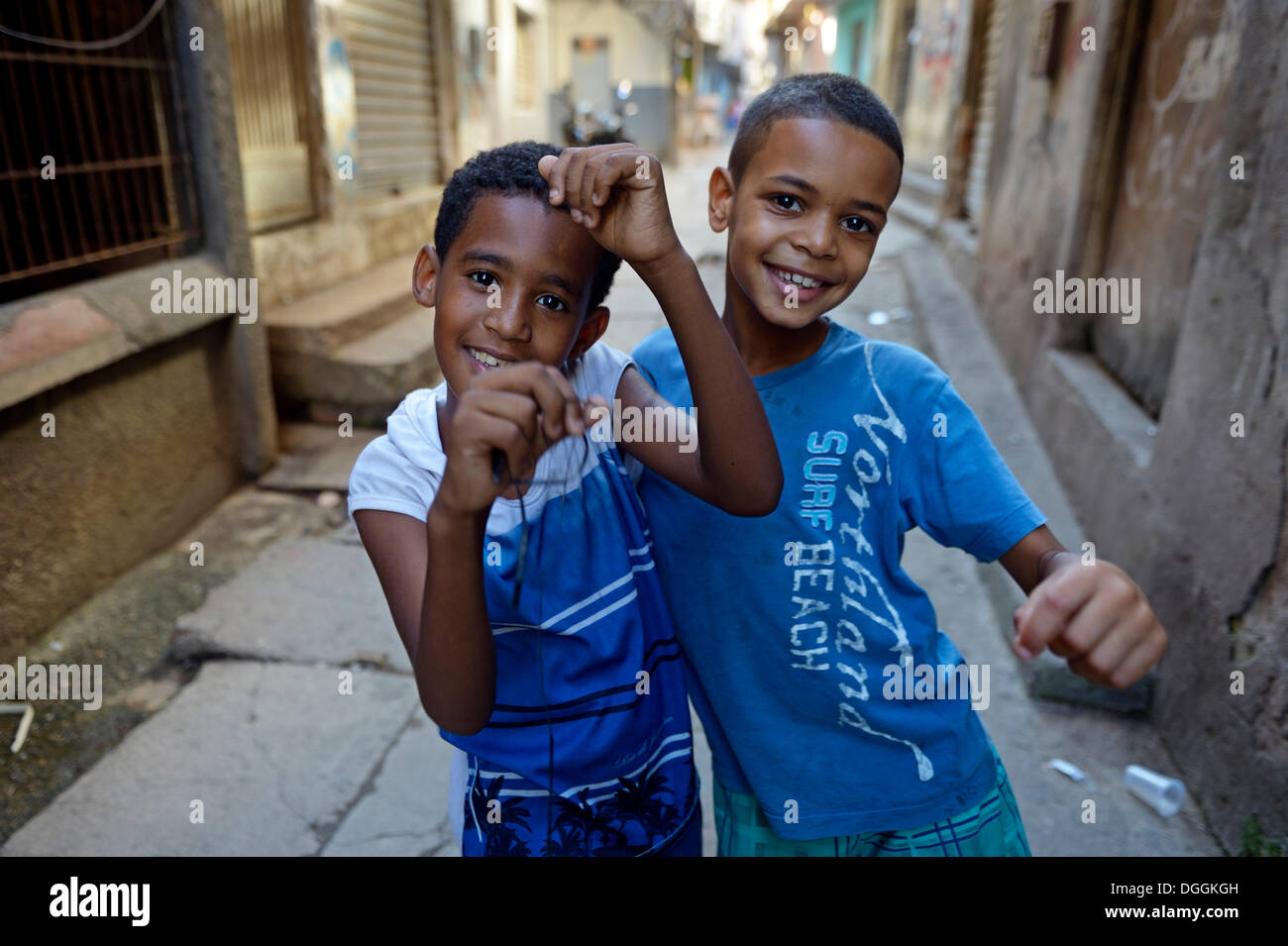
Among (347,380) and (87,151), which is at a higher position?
(87,151)

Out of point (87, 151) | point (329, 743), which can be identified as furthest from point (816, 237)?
point (87, 151)

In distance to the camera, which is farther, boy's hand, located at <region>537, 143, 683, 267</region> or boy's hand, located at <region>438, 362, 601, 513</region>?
boy's hand, located at <region>537, 143, 683, 267</region>

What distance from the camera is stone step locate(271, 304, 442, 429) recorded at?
485 centimetres

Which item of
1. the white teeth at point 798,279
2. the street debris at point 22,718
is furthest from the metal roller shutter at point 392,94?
the white teeth at point 798,279

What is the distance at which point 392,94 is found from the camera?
24.7ft

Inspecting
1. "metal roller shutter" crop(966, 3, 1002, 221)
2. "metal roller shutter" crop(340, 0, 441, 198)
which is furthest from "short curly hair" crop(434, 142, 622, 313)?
"metal roller shutter" crop(966, 3, 1002, 221)

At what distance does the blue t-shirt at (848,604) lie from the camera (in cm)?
125

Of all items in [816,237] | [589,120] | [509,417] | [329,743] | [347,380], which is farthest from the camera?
[589,120]

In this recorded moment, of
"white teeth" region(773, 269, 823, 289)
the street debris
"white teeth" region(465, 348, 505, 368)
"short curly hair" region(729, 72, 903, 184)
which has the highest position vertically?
"short curly hair" region(729, 72, 903, 184)

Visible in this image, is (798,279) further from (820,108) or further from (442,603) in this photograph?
(442,603)

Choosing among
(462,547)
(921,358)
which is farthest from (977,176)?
(462,547)

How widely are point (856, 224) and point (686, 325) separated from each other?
413 mm

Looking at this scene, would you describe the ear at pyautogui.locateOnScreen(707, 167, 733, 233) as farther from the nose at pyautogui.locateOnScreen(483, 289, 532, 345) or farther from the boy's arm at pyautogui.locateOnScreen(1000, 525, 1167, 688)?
the boy's arm at pyautogui.locateOnScreen(1000, 525, 1167, 688)

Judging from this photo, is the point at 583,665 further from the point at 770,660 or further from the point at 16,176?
the point at 16,176
